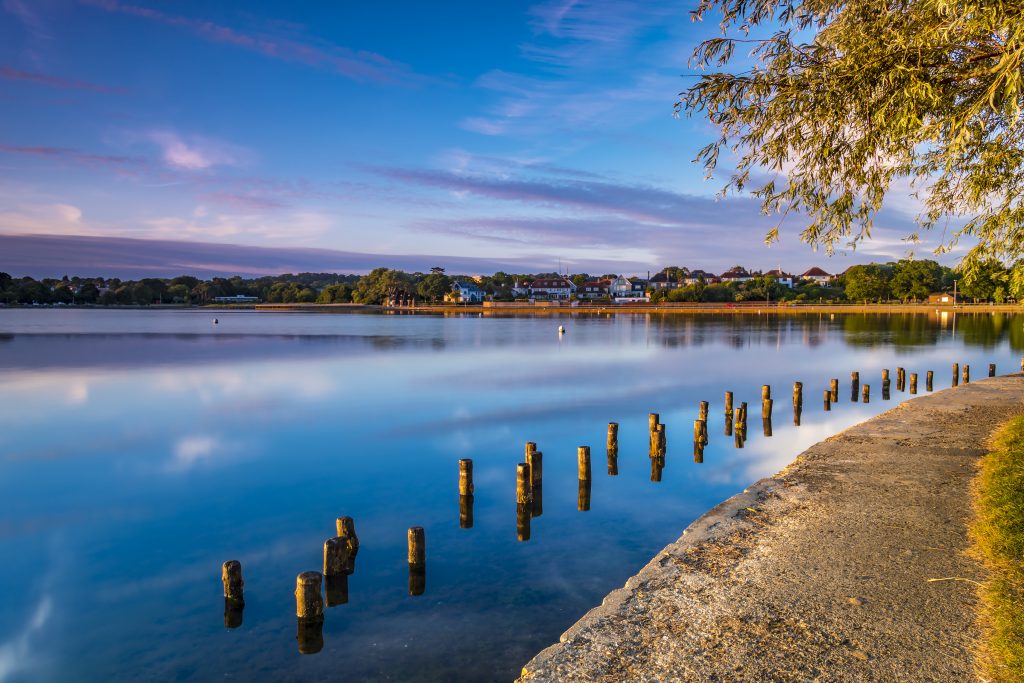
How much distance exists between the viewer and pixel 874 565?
7.74 meters

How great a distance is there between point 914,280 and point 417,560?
159099mm

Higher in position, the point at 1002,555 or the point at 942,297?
the point at 942,297

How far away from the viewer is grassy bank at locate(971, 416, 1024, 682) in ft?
18.2

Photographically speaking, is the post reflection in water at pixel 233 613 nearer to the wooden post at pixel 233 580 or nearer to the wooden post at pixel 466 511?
the wooden post at pixel 233 580

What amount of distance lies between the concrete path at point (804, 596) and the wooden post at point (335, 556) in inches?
186

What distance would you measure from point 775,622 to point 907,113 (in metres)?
8.62

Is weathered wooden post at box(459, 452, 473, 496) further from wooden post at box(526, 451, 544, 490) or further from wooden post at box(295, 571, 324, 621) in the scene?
wooden post at box(295, 571, 324, 621)

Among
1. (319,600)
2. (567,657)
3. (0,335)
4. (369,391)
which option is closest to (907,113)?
(567,657)

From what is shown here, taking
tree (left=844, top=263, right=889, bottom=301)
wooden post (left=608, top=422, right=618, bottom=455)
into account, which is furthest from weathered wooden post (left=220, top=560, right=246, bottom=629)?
tree (left=844, top=263, right=889, bottom=301)

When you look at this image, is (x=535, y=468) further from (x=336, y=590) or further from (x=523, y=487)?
(x=336, y=590)

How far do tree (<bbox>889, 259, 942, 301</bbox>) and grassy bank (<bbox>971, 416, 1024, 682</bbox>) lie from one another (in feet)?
493

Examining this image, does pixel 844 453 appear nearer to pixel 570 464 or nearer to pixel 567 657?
pixel 570 464

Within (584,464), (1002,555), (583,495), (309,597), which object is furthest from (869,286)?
(309,597)

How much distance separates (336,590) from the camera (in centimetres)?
998
